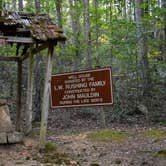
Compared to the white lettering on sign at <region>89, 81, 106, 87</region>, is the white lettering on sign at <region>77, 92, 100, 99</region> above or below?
below

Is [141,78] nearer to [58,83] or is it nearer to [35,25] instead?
[58,83]

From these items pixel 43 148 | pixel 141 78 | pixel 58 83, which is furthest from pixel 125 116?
pixel 43 148

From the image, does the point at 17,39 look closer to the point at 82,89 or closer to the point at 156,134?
the point at 82,89

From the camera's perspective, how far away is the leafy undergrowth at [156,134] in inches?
411

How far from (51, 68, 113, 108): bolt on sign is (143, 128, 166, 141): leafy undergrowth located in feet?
5.01

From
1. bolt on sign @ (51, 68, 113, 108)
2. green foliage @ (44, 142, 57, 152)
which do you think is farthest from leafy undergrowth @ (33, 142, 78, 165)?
bolt on sign @ (51, 68, 113, 108)

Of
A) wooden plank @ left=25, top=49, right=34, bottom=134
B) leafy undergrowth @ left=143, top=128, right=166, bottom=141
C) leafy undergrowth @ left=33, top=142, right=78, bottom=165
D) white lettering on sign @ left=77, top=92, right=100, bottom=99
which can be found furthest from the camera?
white lettering on sign @ left=77, top=92, right=100, bottom=99

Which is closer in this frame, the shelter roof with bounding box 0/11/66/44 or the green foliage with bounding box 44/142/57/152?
the shelter roof with bounding box 0/11/66/44

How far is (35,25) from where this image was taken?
31.4 feet

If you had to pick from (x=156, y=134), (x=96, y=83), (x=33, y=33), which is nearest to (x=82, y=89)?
(x=96, y=83)

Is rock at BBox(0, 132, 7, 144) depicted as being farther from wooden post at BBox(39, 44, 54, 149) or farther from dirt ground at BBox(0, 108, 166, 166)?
wooden post at BBox(39, 44, 54, 149)

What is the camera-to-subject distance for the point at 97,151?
9266mm

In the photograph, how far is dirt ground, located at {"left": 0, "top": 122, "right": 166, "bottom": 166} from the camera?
8.03 metres

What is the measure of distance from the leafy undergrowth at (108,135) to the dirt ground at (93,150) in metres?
0.18
